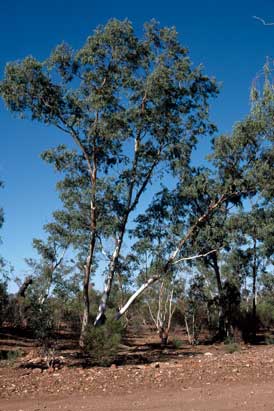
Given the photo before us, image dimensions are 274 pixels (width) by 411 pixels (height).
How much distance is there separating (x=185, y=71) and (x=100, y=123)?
13.9 ft

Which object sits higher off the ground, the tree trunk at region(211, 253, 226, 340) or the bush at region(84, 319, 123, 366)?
the tree trunk at region(211, 253, 226, 340)

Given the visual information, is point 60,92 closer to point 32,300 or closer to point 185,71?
point 185,71

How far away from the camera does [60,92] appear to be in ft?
59.0

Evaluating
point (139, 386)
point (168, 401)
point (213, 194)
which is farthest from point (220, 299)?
point (168, 401)

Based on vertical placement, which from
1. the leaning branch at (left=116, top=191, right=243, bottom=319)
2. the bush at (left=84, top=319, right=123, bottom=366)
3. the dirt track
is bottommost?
the dirt track

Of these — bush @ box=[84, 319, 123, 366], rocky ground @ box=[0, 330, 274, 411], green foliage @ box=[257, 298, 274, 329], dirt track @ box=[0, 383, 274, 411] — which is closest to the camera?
dirt track @ box=[0, 383, 274, 411]

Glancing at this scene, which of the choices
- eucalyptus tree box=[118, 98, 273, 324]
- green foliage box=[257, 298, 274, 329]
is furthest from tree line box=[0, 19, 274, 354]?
green foliage box=[257, 298, 274, 329]

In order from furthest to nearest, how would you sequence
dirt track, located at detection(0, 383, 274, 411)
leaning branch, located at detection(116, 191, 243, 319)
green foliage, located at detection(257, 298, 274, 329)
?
green foliage, located at detection(257, 298, 274, 329) < leaning branch, located at detection(116, 191, 243, 319) < dirt track, located at detection(0, 383, 274, 411)

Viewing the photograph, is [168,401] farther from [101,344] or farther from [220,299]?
[220,299]

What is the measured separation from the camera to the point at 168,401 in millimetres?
8352

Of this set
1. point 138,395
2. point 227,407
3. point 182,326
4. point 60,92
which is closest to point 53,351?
point 138,395

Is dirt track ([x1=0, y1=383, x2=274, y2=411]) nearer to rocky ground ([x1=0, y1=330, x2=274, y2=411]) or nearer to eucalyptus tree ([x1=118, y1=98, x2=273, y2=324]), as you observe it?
rocky ground ([x1=0, y1=330, x2=274, y2=411])

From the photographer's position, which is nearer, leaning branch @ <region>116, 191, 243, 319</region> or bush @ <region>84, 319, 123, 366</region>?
bush @ <region>84, 319, 123, 366</region>

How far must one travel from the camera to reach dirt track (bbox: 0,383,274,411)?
7.80m
